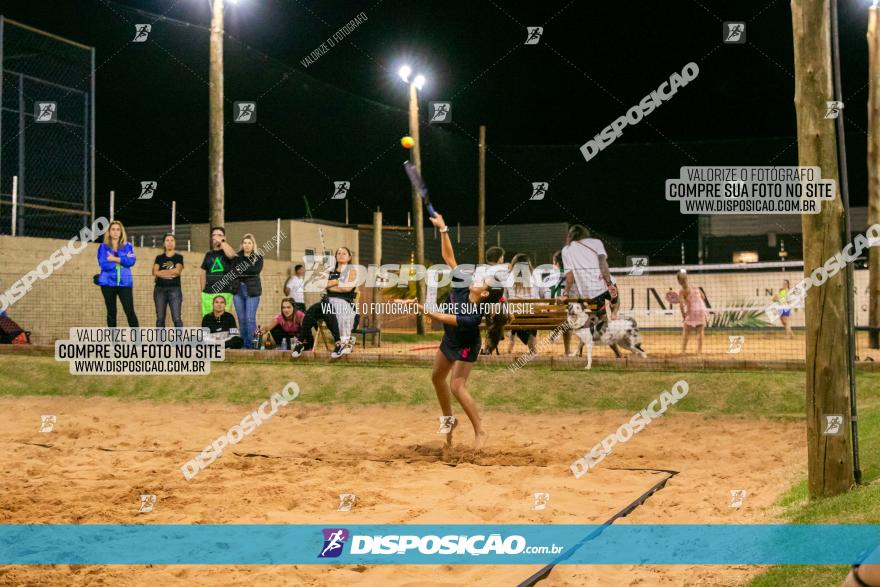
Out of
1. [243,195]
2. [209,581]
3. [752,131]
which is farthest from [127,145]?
[752,131]

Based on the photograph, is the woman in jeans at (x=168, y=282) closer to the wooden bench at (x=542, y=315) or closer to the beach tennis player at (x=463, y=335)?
the wooden bench at (x=542, y=315)

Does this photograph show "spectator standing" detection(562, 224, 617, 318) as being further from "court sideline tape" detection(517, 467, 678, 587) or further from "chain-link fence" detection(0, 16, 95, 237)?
"chain-link fence" detection(0, 16, 95, 237)

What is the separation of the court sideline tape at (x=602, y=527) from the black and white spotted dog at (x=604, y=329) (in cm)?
588

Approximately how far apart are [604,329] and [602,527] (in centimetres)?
866

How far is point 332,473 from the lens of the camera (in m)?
6.58

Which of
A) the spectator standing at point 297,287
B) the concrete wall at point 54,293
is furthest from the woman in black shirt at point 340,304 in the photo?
the concrete wall at point 54,293

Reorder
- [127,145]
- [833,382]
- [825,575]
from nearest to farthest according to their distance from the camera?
[825,575] → [833,382] → [127,145]

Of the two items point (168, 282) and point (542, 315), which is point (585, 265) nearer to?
point (542, 315)

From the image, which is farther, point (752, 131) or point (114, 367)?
point (752, 131)

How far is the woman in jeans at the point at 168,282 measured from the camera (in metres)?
12.2

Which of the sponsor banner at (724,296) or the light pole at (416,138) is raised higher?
the light pole at (416,138)

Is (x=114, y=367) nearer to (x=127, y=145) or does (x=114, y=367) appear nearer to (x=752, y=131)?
(x=127, y=145)

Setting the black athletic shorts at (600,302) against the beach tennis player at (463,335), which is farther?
the black athletic shorts at (600,302)

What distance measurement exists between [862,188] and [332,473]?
3850 centimetres
